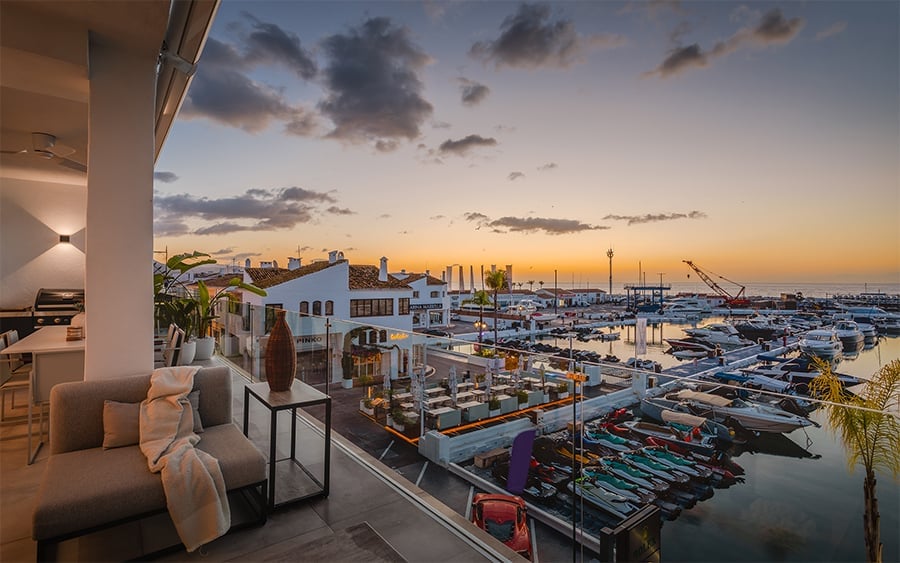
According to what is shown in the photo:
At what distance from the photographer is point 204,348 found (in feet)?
19.3

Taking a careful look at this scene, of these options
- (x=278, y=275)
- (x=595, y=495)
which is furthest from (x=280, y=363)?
(x=278, y=275)

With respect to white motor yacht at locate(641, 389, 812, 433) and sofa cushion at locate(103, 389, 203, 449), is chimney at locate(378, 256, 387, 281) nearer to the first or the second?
sofa cushion at locate(103, 389, 203, 449)

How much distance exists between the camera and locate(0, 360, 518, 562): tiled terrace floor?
1.99m

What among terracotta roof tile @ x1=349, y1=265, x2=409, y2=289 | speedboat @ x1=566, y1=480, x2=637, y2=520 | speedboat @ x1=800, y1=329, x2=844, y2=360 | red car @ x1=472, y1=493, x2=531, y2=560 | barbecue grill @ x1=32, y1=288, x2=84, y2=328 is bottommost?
speedboat @ x1=800, y1=329, x2=844, y2=360

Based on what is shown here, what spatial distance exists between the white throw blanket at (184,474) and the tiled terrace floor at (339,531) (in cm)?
14

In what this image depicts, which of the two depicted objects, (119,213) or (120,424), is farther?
(119,213)

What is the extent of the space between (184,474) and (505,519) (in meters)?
1.77

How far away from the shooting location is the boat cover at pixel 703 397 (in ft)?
5.81

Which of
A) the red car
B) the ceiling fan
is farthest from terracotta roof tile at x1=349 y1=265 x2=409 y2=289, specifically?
the red car

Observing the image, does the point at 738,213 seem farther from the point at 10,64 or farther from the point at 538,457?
the point at 10,64

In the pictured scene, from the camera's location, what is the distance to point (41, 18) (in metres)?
2.37

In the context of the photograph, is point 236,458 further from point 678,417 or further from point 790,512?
point 790,512

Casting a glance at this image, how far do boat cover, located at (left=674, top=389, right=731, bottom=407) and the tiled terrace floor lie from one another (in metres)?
1.15

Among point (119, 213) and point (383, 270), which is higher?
point (383, 270)
